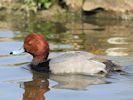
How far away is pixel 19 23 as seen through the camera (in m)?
16.9

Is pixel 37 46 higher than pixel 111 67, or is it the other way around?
pixel 37 46

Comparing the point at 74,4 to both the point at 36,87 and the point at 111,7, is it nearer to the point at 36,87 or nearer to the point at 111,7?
the point at 111,7

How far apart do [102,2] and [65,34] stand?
2.82m

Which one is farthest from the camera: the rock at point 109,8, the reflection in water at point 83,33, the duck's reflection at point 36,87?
the rock at point 109,8

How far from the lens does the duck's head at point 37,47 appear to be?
37.8ft

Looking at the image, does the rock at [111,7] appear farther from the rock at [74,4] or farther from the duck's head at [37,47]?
the duck's head at [37,47]

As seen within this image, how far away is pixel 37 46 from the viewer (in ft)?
37.9

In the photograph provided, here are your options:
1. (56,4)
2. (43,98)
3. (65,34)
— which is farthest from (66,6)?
(43,98)

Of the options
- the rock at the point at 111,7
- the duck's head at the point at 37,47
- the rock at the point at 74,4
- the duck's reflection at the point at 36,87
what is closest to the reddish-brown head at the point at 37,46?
the duck's head at the point at 37,47

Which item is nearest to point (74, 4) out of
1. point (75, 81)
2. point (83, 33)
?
point (83, 33)

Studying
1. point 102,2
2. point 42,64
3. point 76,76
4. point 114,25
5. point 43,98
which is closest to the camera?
point 43,98

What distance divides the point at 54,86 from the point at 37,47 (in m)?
1.79

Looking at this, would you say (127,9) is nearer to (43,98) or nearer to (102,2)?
(102,2)

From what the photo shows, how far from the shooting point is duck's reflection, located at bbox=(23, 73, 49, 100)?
931 cm
